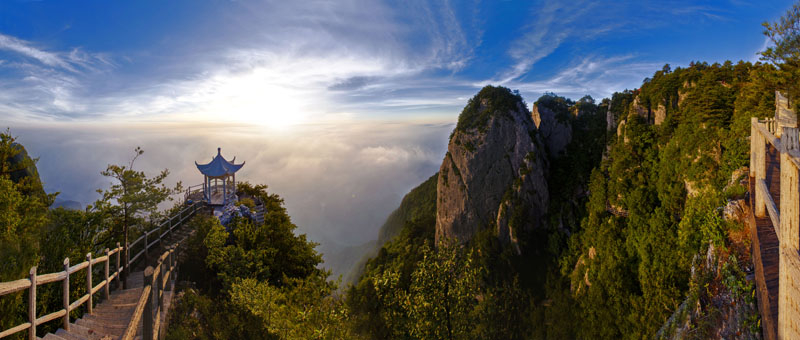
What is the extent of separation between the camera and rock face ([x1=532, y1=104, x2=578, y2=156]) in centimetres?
4206

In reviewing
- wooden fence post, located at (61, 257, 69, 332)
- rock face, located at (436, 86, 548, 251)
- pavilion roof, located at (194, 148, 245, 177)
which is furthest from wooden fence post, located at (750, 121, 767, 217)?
pavilion roof, located at (194, 148, 245, 177)

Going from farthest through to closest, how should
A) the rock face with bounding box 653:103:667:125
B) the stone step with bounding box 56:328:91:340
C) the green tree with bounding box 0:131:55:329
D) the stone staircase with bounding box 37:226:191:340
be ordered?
the rock face with bounding box 653:103:667:125
the stone staircase with bounding box 37:226:191:340
the stone step with bounding box 56:328:91:340
the green tree with bounding box 0:131:55:329

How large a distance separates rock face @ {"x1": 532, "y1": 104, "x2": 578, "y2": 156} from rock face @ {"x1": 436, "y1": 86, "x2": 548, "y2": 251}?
2.96m

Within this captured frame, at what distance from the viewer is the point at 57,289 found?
27.8 feet

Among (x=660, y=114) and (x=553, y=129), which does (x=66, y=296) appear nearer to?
(x=660, y=114)

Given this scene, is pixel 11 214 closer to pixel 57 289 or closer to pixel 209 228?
pixel 57 289

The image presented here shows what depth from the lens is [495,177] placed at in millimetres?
38875

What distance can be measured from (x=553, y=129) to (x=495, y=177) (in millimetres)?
12702

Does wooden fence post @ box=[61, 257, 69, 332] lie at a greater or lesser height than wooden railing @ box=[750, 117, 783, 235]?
lesser

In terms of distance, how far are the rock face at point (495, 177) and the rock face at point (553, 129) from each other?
296 cm

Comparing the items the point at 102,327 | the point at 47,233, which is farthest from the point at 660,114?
the point at 47,233

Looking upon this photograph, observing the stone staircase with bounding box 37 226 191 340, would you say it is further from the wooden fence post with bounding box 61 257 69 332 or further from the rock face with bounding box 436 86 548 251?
the rock face with bounding box 436 86 548 251

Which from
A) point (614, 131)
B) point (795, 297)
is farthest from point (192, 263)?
point (614, 131)

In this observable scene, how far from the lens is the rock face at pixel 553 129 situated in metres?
42.1
